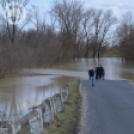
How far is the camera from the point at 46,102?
8992 mm

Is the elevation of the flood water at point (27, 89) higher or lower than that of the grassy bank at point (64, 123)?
lower

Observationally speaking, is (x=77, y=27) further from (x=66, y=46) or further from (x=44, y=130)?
(x=44, y=130)

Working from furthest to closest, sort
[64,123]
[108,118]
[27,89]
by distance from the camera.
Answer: [27,89]
[108,118]
[64,123]

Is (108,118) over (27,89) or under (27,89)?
over

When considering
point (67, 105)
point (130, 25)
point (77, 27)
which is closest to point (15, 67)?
point (67, 105)

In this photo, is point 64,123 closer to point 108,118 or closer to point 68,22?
point 108,118

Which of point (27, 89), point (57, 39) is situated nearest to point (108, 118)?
point (27, 89)

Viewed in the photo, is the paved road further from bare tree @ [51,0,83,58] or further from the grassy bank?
bare tree @ [51,0,83,58]

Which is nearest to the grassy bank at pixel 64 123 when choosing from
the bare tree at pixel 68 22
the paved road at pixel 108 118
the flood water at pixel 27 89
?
the paved road at pixel 108 118

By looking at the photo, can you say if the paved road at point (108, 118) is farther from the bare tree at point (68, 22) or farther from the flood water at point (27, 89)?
the bare tree at point (68, 22)

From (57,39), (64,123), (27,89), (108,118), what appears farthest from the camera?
(57,39)

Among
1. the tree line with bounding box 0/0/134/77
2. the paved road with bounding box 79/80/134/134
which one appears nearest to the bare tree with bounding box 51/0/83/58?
the tree line with bounding box 0/0/134/77

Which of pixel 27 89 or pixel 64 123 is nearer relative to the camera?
pixel 64 123

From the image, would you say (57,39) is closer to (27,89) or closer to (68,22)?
(68,22)
